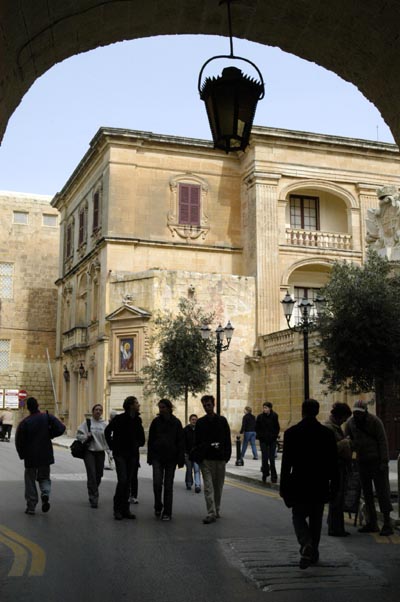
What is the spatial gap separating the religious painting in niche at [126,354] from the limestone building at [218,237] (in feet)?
0.24

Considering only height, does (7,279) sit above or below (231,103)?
above

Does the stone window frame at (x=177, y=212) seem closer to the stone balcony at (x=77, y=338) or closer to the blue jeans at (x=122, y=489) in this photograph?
the stone balcony at (x=77, y=338)

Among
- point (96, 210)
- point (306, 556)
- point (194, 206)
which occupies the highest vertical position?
point (96, 210)

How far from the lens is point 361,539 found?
8.83 metres

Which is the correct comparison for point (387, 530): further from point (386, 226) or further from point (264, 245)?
point (264, 245)

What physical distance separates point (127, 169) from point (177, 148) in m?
2.77

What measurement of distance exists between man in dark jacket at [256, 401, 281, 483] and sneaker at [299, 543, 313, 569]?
904 cm

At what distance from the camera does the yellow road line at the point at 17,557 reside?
6.80 m

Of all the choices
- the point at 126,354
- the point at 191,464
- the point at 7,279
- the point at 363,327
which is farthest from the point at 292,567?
Result: the point at 7,279

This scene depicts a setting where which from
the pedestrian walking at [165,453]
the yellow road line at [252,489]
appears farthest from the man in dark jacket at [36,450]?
the yellow road line at [252,489]

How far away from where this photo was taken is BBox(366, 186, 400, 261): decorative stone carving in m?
19.3

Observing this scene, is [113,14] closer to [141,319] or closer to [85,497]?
[85,497]

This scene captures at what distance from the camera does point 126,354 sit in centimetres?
3275

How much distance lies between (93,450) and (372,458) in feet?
16.0
